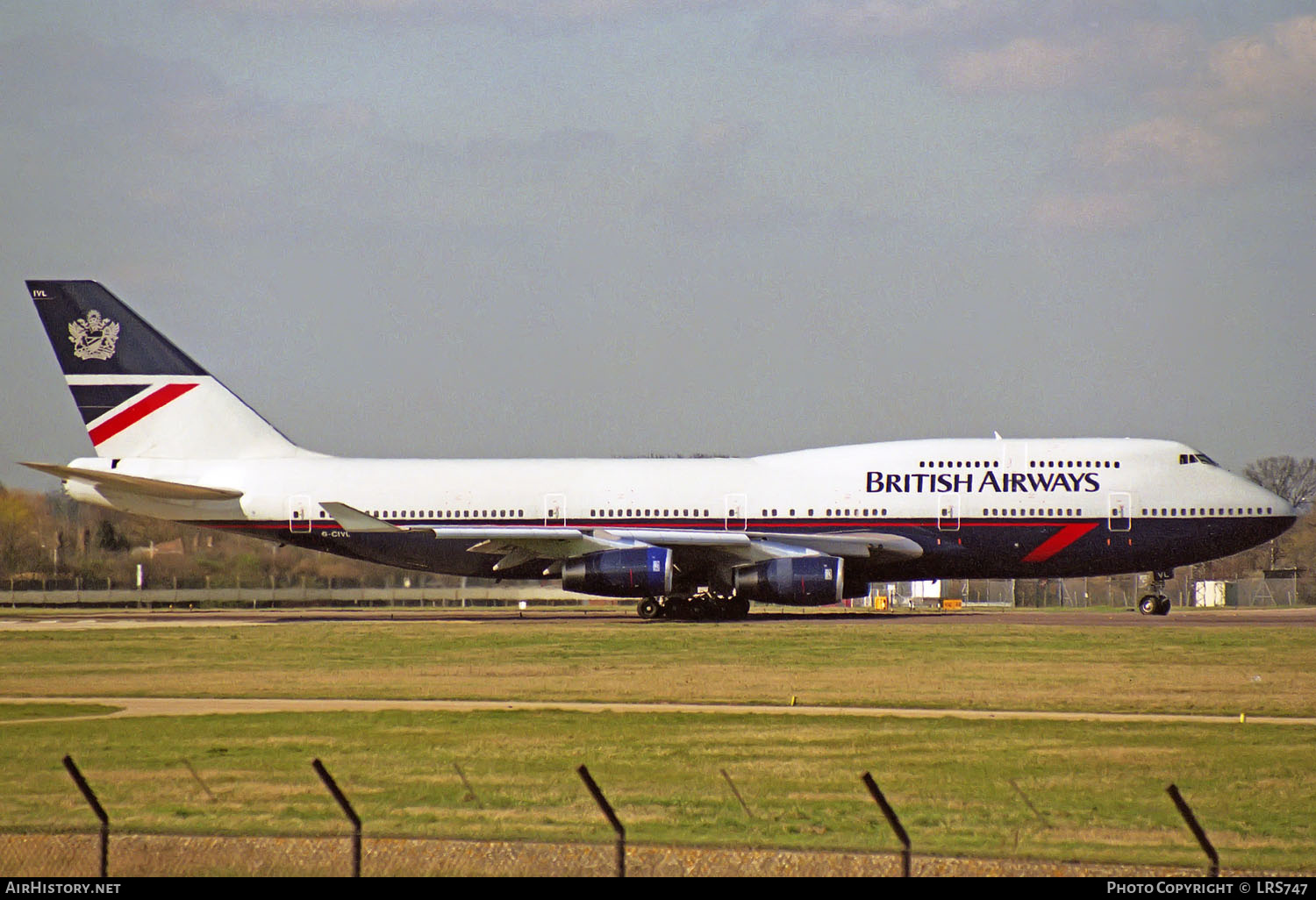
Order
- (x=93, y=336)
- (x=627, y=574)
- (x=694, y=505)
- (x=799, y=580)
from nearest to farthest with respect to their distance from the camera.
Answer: (x=799, y=580)
(x=627, y=574)
(x=694, y=505)
(x=93, y=336)

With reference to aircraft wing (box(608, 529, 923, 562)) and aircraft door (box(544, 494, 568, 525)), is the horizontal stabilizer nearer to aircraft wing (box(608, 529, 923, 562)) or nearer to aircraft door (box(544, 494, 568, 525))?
aircraft door (box(544, 494, 568, 525))

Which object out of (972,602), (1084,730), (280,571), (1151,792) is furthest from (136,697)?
(972,602)

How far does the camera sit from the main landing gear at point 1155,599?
4447 centimetres

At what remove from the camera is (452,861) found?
1116 cm

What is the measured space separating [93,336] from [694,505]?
750 inches

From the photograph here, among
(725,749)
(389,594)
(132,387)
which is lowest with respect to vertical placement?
(389,594)

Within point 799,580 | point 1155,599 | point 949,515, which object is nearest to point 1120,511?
point 1155,599

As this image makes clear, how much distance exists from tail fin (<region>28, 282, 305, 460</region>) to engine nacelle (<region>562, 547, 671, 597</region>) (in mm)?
12840

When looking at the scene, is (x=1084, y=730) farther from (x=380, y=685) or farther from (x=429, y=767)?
(x=380, y=685)

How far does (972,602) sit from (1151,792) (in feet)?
204

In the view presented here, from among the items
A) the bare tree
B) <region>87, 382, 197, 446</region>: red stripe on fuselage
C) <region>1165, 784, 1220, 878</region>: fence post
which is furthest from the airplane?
the bare tree

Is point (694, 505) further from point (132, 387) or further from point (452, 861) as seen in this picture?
point (452, 861)

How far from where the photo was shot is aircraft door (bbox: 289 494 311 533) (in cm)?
4519

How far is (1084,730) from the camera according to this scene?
64.6ft
